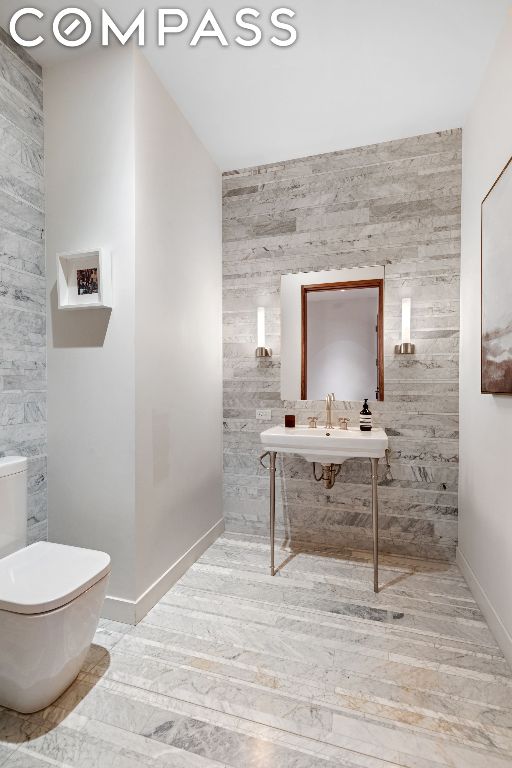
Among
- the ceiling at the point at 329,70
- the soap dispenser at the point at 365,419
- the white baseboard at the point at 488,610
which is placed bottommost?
the white baseboard at the point at 488,610

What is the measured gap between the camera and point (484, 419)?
196 centimetres

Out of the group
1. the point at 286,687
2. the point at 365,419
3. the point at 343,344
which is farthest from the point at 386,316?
the point at 286,687

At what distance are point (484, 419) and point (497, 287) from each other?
66 centimetres

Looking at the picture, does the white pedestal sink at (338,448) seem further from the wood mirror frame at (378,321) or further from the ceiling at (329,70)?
the ceiling at (329,70)

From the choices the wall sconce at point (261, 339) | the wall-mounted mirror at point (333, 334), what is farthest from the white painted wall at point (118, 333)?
the wall-mounted mirror at point (333, 334)

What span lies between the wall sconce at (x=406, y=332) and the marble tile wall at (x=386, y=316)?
6 cm

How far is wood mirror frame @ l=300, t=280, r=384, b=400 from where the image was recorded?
256 centimetres

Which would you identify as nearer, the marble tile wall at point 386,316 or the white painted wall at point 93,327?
the white painted wall at point 93,327

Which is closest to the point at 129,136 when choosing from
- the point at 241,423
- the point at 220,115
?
the point at 220,115

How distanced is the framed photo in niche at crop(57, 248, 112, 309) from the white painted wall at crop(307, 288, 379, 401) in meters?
1.41

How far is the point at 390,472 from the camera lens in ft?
8.39

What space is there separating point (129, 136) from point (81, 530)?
192cm

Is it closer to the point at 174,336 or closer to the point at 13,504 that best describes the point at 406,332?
the point at 174,336

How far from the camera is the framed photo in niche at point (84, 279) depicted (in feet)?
5.92
